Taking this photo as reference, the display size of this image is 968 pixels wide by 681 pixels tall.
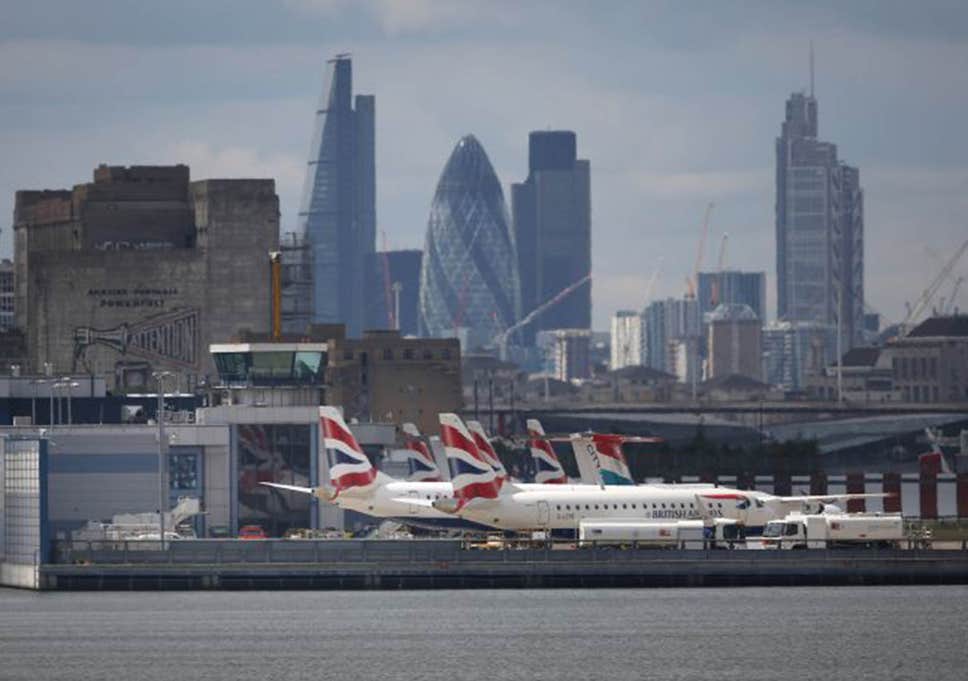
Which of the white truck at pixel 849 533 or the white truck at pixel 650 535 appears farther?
the white truck at pixel 650 535

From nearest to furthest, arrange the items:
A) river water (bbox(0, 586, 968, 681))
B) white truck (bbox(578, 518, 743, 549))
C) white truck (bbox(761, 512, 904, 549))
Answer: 1. river water (bbox(0, 586, 968, 681))
2. white truck (bbox(761, 512, 904, 549))
3. white truck (bbox(578, 518, 743, 549))

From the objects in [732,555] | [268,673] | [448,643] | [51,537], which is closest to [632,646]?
[448,643]

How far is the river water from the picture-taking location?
5920 inches

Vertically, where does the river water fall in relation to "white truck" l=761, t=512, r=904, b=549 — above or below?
below

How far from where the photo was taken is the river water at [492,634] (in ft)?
493

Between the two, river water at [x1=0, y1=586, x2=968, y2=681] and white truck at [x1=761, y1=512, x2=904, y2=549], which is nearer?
river water at [x1=0, y1=586, x2=968, y2=681]

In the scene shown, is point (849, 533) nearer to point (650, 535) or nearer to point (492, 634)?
point (650, 535)

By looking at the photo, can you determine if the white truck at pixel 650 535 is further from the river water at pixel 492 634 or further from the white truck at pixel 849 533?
the river water at pixel 492 634

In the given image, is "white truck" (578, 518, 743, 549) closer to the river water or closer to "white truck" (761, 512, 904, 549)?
"white truck" (761, 512, 904, 549)

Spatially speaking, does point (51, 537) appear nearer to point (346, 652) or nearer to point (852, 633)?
point (346, 652)

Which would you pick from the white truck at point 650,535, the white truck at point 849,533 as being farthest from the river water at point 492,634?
the white truck at point 849,533

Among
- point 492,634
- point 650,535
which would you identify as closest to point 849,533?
point 650,535

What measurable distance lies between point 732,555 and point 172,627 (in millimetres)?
35564

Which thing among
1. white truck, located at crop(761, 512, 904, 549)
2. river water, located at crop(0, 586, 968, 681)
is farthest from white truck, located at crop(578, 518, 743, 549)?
river water, located at crop(0, 586, 968, 681)
